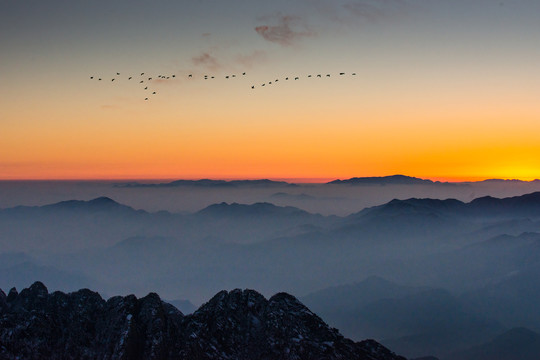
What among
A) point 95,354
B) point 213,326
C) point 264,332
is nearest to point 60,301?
point 95,354

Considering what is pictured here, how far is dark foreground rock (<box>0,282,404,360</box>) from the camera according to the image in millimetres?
102500

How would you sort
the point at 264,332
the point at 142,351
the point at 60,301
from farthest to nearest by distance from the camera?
the point at 60,301
the point at 264,332
the point at 142,351

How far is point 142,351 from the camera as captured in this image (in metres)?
101

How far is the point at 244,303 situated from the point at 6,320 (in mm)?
52172

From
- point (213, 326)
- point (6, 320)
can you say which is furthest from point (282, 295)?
point (6, 320)

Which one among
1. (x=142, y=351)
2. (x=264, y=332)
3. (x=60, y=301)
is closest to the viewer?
(x=142, y=351)

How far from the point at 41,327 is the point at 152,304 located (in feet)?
78.8

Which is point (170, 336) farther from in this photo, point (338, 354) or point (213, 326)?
point (338, 354)

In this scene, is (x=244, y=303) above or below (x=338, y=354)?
above

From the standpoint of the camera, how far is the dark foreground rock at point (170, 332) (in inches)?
4035

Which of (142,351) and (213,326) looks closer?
(142,351)

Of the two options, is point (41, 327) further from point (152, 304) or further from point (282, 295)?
point (282, 295)

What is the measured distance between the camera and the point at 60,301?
383 feet

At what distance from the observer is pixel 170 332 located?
352ft
